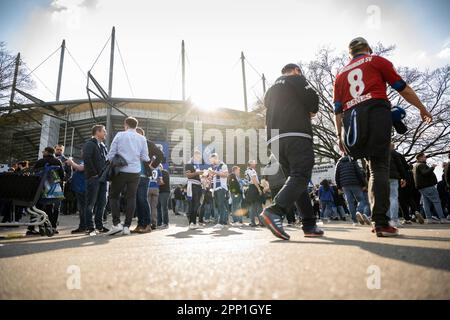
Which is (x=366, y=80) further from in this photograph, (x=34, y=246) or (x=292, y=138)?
(x=34, y=246)

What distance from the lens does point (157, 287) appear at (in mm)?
977

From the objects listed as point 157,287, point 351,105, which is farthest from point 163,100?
point 157,287

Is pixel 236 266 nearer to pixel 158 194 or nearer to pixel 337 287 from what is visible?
pixel 337 287

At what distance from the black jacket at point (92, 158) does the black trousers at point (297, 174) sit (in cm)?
347

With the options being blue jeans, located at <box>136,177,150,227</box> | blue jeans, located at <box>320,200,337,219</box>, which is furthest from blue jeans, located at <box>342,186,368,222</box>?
blue jeans, located at <box>136,177,150,227</box>

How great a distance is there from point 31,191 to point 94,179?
A: 38.1 inches

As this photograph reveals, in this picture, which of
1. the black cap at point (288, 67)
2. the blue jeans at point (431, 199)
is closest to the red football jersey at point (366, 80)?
the black cap at point (288, 67)

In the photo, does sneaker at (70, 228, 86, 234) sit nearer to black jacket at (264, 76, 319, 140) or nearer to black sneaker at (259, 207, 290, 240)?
black sneaker at (259, 207, 290, 240)

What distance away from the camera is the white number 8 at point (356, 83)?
2.74 m

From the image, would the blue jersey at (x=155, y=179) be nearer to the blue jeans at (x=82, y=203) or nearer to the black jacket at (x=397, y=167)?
the blue jeans at (x=82, y=203)

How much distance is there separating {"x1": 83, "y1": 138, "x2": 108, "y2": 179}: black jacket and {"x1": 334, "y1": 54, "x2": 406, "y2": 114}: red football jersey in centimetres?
411

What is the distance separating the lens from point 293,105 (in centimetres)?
286

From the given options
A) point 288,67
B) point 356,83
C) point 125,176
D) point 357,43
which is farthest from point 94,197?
point 357,43
